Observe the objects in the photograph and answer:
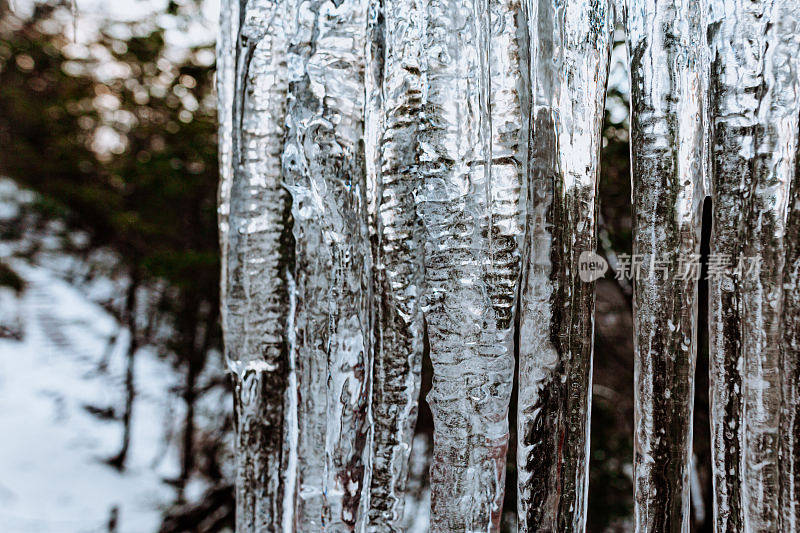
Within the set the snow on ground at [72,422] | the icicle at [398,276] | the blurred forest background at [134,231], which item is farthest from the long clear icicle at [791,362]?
the snow on ground at [72,422]

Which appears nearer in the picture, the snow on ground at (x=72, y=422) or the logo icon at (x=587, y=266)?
the logo icon at (x=587, y=266)

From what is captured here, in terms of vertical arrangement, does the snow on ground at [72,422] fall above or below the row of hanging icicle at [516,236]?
below

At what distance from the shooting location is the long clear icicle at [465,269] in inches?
22.5

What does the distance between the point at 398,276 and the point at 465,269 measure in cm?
8

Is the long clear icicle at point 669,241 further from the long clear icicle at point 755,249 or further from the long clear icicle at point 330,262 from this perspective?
the long clear icicle at point 330,262

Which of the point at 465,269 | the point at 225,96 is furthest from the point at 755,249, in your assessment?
the point at 225,96

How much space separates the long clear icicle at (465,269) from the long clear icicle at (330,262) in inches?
3.7

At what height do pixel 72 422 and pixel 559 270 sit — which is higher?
pixel 559 270

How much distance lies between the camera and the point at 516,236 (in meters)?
0.58

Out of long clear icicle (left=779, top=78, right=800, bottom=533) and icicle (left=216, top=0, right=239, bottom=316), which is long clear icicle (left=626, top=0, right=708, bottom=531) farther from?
icicle (left=216, top=0, right=239, bottom=316)

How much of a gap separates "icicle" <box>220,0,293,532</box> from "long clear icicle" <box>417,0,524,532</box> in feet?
0.63

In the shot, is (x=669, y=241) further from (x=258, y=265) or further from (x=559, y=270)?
(x=258, y=265)

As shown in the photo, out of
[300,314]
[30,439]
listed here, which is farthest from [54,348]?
[300,314]

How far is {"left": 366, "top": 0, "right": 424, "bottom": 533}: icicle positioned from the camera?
602mm
